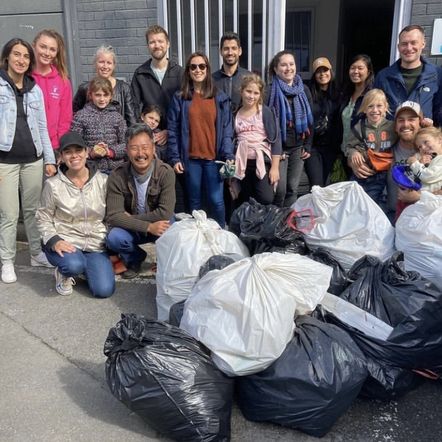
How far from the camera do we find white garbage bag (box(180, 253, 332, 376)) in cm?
213

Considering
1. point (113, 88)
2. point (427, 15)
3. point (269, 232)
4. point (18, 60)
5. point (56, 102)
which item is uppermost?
point (427, 15)

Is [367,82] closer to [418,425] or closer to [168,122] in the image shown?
[168,122]

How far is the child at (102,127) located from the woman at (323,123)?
64.9 inches

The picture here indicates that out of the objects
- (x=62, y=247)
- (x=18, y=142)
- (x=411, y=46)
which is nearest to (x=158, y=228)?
(x=62, y=247)

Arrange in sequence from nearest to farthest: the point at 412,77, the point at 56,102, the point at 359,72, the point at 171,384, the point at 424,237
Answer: the point at 171,384 < the point at 424,237 < the point at 412,77 < the point at 359,72 < the point at 56,102

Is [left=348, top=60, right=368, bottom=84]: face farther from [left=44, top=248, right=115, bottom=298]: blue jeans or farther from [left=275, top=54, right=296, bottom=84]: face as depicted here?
[left=44, top=248, right=115, bottom=298]: blue jeans

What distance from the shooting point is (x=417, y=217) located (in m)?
2.80

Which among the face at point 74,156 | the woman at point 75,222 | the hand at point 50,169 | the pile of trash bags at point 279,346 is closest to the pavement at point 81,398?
the pile of trash bags at point 279,346

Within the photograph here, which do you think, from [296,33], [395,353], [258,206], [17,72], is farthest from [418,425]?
[296,33]

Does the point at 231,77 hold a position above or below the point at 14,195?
above

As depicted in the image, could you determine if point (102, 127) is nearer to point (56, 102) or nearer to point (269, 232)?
point (56, 102)

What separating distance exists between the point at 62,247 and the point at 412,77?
→ 9.53 ft

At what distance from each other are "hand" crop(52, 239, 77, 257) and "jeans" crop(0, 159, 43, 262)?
0.62m

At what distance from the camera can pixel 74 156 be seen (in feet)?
11.4
